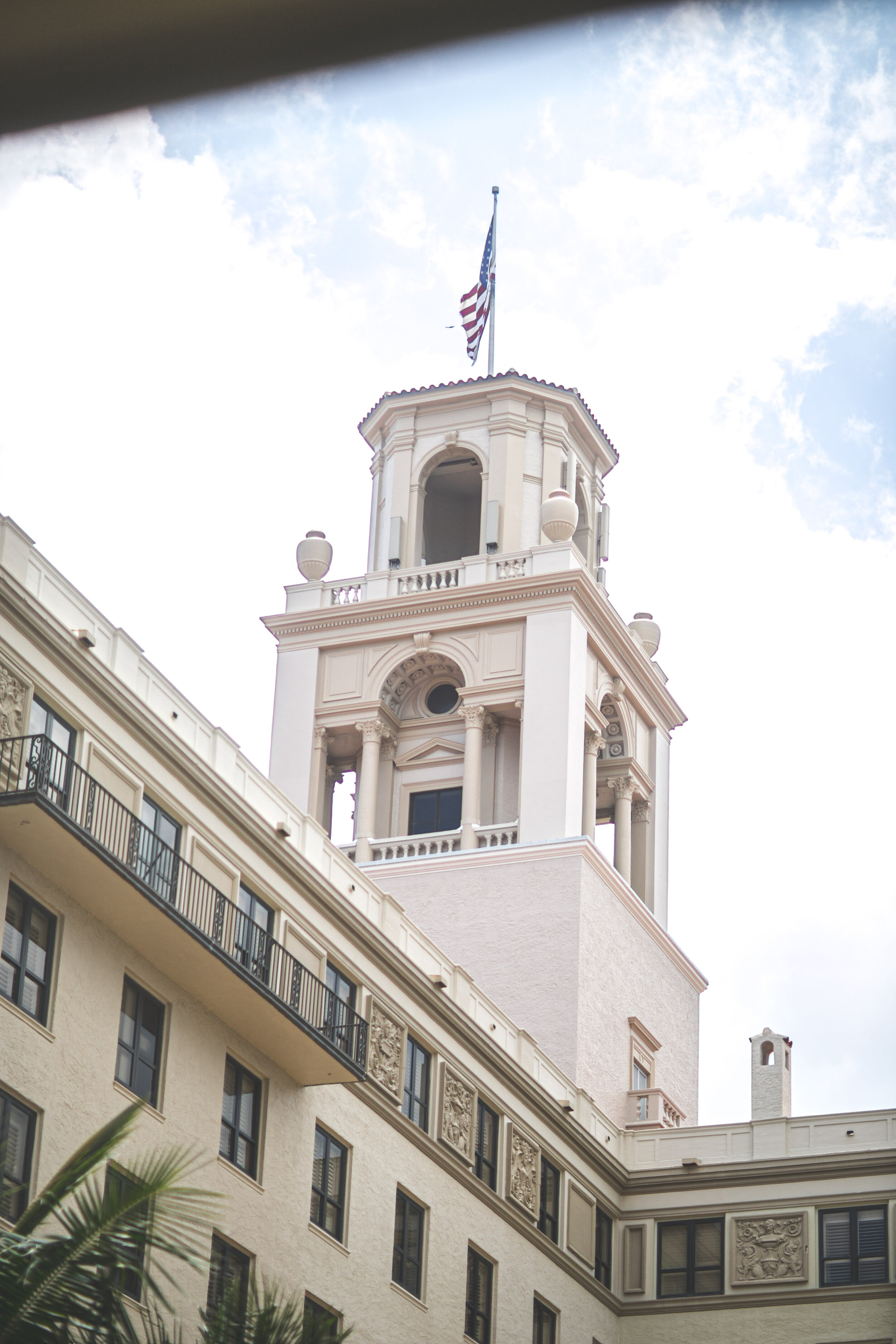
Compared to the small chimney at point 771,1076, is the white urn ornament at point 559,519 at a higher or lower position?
higher

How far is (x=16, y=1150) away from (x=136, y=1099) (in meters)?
2.45

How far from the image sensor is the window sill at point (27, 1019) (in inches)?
856

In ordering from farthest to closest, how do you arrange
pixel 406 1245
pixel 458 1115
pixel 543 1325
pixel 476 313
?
pixel 476 313, pixel 543 1325, pixel 458 1115, pixel 406 1245

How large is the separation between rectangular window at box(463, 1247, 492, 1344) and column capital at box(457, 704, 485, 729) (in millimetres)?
17202

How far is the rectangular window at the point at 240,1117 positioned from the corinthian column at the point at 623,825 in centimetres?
2168

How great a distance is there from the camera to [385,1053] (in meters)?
30.7

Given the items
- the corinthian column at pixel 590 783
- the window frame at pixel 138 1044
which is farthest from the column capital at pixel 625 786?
the window frame at pixel 138 1044

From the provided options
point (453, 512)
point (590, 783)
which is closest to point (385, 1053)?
point (590, 783)

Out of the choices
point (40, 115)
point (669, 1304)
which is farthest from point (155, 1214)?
point (669, 1304)

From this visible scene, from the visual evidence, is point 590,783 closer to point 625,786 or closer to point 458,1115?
point 625,786

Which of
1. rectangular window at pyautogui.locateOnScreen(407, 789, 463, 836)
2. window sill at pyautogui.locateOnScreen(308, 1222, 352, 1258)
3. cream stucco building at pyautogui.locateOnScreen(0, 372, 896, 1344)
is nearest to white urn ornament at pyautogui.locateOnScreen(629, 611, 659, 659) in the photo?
cream stucco building at pyautogui.locateOnScreen(0, 372, 896, 1344)

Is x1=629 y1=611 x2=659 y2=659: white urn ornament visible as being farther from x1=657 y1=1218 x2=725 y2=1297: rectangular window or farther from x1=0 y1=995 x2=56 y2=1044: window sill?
x1=0 y1=995 x2=56 y2=1044: window sill

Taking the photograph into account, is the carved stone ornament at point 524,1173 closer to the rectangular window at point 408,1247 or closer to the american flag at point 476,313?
the rectangular window at point 408,1247

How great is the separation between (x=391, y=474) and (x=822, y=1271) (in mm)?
25940
